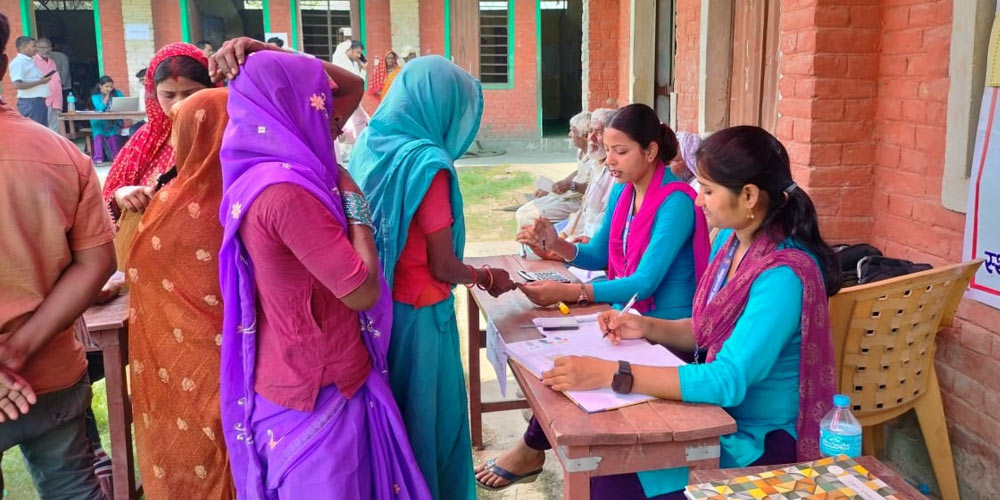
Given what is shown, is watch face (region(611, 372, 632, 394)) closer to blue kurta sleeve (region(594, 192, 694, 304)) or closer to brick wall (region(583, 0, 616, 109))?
blue kurta sleeve (region(594, 192, 694, 304))

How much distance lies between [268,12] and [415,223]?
45.1 feet

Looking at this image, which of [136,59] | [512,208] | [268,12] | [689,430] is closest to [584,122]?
[512,208]

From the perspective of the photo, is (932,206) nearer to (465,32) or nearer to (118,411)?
(118,411)

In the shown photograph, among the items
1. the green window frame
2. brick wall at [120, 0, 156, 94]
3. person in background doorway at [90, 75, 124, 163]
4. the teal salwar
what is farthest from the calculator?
brick wall at [120, 0, 156, 94]

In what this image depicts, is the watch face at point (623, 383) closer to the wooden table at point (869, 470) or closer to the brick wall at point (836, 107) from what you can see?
the wooden table at point (869, 470)

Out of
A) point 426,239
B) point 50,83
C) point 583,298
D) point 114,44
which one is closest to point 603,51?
point 583,298

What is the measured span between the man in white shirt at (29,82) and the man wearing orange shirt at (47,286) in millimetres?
12515

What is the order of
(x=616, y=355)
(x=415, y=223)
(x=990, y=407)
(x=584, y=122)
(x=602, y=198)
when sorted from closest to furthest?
(x=616, y=355)
(x=415, y=223)
(x=990, y=407)
(x=602, y=198)
(x=584, y=122)

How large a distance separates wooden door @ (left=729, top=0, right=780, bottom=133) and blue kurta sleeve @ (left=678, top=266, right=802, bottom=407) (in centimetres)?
290

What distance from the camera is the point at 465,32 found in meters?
15.0

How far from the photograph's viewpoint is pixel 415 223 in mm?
2385

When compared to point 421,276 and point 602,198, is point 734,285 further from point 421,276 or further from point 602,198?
point 602,198

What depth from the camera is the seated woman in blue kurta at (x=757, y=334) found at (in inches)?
72.9

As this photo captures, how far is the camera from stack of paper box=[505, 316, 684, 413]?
1.84 metres
